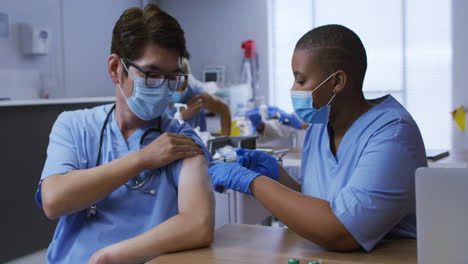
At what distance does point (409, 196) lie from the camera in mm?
1232

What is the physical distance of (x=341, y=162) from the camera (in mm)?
1397

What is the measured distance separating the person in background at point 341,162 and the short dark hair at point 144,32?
13.8 inches

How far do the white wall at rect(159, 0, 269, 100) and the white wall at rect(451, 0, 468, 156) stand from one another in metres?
1.80

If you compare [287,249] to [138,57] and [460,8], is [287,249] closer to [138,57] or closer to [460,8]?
[138,57]

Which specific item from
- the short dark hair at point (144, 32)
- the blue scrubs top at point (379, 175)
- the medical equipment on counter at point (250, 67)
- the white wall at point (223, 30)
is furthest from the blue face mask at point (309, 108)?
the white wall at point (223, 30)

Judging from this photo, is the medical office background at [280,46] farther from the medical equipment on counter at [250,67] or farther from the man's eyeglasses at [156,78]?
the man's eyeglasses at [156,78]

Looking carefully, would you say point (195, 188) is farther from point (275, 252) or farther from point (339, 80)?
point (339, 80)

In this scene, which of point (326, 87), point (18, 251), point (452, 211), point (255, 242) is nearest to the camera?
point (452, 211)

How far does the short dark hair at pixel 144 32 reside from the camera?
1.47 meters

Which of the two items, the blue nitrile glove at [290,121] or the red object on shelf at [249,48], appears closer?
the blue nitrile glove at [290,121]

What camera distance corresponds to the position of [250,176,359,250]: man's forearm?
1198mm

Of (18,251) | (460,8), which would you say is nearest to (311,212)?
(18,251)

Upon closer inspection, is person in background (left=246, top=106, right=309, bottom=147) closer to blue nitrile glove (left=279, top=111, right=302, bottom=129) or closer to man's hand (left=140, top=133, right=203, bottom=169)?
blue nitrile glove (left=279, top=111, right=302, bottom=129)

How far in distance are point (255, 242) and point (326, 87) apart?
459mm
